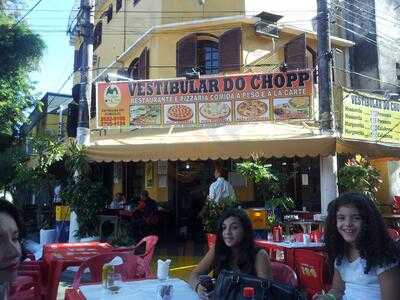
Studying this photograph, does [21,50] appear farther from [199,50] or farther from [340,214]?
[340,214]

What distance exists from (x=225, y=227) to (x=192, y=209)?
405 inches

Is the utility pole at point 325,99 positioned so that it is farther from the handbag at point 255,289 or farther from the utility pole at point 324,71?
the handbag at point 255,289

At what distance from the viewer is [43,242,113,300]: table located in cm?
541

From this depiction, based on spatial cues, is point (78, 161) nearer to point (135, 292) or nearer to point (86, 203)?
point (86, 203)

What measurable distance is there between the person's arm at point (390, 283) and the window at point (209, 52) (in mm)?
10836

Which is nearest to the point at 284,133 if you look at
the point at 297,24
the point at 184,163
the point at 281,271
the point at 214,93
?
the point at 214,93

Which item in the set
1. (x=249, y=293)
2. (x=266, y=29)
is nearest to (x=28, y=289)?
(x=249, y=293)

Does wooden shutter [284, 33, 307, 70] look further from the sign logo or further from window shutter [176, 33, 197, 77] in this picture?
the sign logo

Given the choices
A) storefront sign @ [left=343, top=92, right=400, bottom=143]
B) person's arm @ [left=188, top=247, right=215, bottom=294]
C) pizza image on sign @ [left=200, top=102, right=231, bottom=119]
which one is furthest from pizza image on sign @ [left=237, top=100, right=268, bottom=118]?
person's arm @ [left=188, top=247, right=215, bottom=294]

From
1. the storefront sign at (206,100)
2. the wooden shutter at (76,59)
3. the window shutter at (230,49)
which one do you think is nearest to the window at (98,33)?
the wooden shutter at (76,59)

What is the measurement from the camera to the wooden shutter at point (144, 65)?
14516 mm

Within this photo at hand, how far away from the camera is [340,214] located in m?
3.33

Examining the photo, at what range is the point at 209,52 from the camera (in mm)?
14414

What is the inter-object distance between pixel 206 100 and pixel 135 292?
808cm
